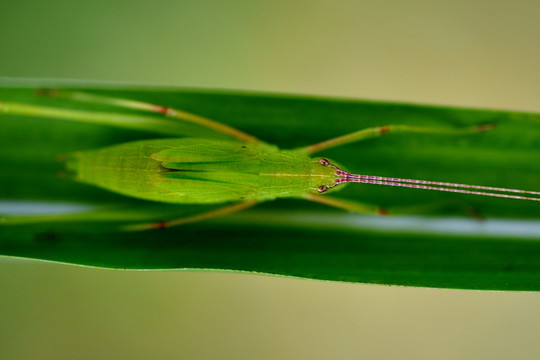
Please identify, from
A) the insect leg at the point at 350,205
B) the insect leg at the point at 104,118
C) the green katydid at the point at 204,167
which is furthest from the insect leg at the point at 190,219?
the insect leg at the point at 104,118

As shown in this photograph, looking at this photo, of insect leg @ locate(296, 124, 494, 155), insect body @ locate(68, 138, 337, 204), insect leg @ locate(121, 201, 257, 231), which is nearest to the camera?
insect body @ locate(68, 138, 337, 204)

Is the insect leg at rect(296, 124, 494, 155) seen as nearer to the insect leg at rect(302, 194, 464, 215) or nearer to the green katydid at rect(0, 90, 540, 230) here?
the green katydid at rect(0, 90, 540, 230)

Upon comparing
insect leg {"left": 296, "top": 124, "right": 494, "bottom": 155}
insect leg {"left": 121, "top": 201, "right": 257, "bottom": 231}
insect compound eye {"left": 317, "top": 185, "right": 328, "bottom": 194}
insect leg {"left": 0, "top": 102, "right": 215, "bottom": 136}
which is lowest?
insect leg {"left": 121, "top": 201, "right": 257, "bottom": 231}

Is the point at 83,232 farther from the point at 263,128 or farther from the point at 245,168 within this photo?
the point at 263,128

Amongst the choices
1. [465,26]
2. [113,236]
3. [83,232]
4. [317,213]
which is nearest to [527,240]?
[317,213]

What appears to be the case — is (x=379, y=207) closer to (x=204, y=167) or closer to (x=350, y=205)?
(x=350, y=205)

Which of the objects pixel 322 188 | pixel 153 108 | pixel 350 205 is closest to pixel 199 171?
pixel 153 108

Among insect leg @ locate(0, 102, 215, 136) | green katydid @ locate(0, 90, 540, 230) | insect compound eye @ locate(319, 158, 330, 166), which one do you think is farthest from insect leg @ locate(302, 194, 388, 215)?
insect leg @ locate(0, 102, 215, 136)
